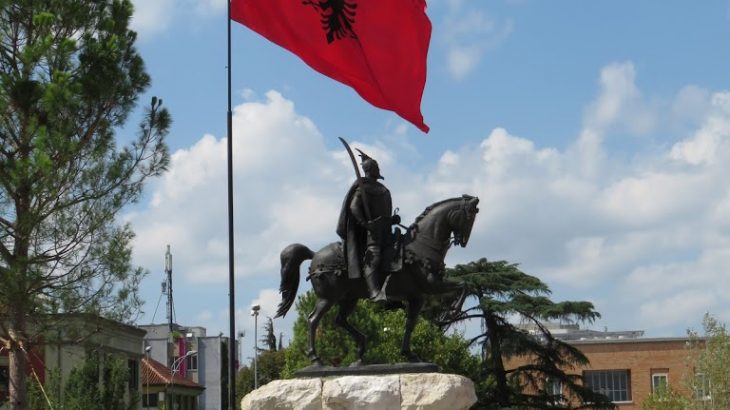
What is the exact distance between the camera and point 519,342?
4691 cm

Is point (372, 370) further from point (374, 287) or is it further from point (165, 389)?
point (165, 389)

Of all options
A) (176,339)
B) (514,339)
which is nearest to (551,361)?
(514,339)

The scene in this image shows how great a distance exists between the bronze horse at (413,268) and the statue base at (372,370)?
34 cm

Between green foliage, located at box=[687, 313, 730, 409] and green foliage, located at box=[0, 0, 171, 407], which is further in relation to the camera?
green foliage, located at box=[687, 313, 730, 409]

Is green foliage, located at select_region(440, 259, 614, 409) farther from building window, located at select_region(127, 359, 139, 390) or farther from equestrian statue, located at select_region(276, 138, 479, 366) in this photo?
equestrian statue, located at select_region(276, 138, 479, 366)

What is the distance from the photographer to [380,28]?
60.4ft

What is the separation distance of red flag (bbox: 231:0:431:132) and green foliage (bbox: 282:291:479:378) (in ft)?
74.3

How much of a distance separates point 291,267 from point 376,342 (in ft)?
87.6

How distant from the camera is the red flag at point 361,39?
56.3 feet

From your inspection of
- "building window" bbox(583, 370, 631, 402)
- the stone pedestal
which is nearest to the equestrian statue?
the stone pedestal

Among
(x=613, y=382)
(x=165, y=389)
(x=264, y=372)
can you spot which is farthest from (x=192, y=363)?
(x=613, y=382)

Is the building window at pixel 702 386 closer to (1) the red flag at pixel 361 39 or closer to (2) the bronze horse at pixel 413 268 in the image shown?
(1) the red flag at pixel 361 39

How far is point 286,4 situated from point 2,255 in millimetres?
8242

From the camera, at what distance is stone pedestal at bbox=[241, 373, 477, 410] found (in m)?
15.6
